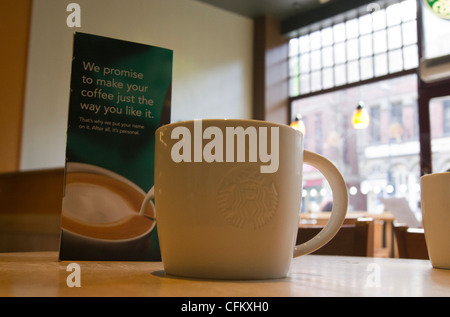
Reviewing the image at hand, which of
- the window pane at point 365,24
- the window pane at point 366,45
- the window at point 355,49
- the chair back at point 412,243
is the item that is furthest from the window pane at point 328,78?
the chair back at point 412,243

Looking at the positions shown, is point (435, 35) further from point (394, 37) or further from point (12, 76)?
point (12, 76)

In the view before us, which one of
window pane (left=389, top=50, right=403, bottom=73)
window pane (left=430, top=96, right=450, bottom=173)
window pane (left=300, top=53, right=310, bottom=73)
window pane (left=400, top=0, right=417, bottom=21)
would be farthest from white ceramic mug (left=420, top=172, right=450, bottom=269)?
window pane (left=300, top=53, right=310, bottom=73)

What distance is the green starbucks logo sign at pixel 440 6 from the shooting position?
4.45 meters

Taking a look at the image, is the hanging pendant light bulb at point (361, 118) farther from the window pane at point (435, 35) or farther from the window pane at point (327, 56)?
the window pane at point (327, 56)

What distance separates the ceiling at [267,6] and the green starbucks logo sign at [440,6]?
148 centimetres

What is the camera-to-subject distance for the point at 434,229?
582 mm

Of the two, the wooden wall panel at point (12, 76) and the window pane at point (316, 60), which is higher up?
the window pane at point (316, 60)

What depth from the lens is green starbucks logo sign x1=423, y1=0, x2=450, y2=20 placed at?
175 inches

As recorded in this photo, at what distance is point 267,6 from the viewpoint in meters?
6.03

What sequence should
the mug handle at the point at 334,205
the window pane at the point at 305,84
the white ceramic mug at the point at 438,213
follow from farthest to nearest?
the window pane at the point at 305,84 → the white ceramic mug at the point at 438,213 → the mug handle at the point at 334,205

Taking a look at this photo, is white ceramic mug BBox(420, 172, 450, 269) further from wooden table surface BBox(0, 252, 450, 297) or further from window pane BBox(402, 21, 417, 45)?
window pane BBox(402, 21, 417, 45)

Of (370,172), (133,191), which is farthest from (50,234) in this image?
(370,172)

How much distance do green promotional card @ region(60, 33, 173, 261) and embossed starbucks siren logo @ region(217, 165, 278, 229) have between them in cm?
23

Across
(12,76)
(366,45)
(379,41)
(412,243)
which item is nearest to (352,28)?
(366,45)
